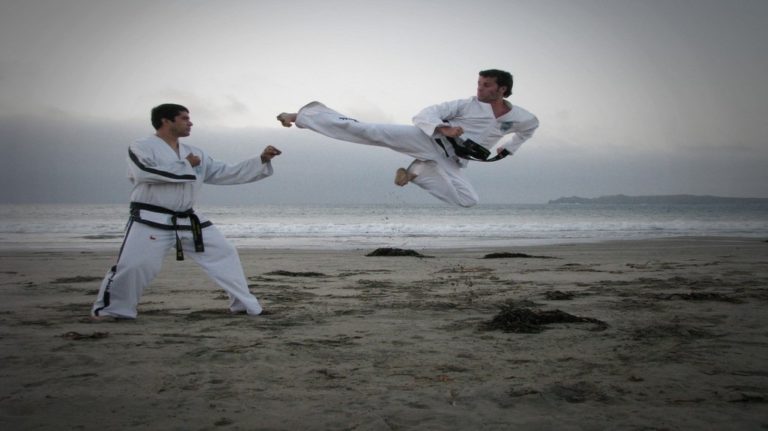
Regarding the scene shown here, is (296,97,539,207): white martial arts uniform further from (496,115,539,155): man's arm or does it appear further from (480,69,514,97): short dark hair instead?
(480,69,514,97): short dark hair

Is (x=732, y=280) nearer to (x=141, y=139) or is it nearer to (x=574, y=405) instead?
(x=574, y=405)

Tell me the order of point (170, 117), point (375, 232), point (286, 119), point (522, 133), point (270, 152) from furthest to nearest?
point (375, 232), point (522, 133), point (270, 152), point (286, 119), point (170, 117)

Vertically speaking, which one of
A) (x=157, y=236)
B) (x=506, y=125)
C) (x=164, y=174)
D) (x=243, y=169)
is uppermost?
(x=506, y=125)

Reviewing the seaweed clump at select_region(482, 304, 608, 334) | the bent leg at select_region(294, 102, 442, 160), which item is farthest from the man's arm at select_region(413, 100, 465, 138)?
the seaweed clump at select_region(482, 304, 608, 334)

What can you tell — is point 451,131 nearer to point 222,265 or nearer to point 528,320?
point 528,320

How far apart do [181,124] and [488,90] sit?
119 inches

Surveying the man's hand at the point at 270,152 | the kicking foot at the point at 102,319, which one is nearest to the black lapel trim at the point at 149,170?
the man's hand at the point at 270,152

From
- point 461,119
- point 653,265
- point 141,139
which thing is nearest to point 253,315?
point 141,139

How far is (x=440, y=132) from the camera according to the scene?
5.91 m

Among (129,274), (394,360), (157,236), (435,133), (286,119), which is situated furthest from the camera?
(286,119)

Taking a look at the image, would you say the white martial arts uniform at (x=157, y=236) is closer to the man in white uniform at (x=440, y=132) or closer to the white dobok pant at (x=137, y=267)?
the white dobok pant at (x=137, y=267)

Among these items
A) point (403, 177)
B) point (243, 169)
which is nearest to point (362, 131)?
point (403, 177)

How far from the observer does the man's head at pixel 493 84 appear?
234 inches

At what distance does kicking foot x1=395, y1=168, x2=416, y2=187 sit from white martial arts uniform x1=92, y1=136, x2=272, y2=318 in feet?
5.93
